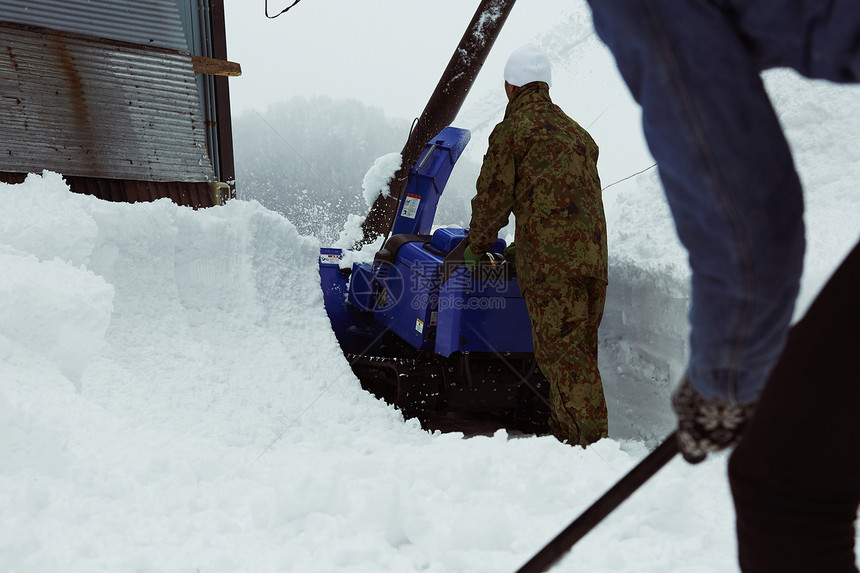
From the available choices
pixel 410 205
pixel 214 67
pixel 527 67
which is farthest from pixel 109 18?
pixel 527 67

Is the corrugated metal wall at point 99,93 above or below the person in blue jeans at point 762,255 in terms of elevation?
above

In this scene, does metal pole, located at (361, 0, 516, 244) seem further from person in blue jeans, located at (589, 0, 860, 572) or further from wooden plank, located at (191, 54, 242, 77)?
person in blue jeans, located at (589, 0, 860, 572)

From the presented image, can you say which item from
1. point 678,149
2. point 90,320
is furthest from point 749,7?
point 90,320

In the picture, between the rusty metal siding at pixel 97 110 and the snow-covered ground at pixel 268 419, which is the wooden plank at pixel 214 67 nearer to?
the rusty metal siding at pixel 97 110

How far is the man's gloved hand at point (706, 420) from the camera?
2.48ft

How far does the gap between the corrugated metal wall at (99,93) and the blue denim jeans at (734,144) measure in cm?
405

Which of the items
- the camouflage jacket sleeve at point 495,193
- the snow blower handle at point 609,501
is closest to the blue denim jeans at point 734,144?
the snow blower handle at point 609,501

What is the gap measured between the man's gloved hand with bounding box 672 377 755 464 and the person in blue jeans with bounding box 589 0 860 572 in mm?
46

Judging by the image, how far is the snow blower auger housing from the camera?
10.8 ft

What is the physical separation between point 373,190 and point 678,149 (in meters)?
3.74

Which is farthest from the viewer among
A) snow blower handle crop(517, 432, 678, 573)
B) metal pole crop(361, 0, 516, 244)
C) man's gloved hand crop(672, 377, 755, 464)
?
metal pole crop(361, 0, 516, 244)

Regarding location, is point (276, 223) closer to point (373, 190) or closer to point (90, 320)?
point (373, 190)

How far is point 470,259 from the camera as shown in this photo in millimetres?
3213

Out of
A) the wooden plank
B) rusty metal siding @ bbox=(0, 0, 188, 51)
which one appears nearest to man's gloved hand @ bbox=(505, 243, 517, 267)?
rusty metal siding @ bbox=(0, 0, 188, 51)
